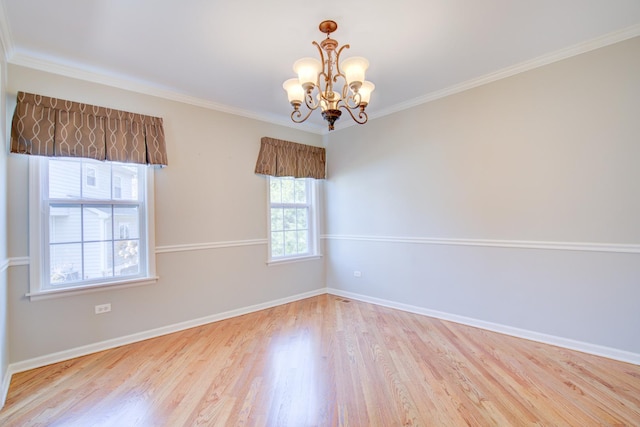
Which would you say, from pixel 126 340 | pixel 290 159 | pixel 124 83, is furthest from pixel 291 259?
pixel 124 83

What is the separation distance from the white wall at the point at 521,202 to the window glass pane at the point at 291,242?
1.06 metres

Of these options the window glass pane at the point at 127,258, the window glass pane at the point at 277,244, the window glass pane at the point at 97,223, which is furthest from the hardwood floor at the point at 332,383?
the window glass pane at the point at 277,244

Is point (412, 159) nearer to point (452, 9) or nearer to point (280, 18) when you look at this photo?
point (452, 9)

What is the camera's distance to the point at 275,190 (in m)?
4.44

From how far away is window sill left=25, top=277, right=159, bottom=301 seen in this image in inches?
104

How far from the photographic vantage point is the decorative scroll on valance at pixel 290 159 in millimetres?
4180

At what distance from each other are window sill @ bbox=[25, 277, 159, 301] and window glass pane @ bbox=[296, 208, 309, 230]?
2.10 metres

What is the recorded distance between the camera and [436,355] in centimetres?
269

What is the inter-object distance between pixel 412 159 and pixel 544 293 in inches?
78.2

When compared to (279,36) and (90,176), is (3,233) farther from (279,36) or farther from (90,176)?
(279,36)

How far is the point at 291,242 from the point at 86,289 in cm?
250

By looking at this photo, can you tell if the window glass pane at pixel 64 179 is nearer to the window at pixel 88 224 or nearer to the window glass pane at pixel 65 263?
the window at pixel 88 224

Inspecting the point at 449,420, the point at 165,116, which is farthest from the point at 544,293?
the point at 165,116

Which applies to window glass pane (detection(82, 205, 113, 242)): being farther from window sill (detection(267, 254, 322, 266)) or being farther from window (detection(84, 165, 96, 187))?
window sill (detection(267, 254, 322, 266))
